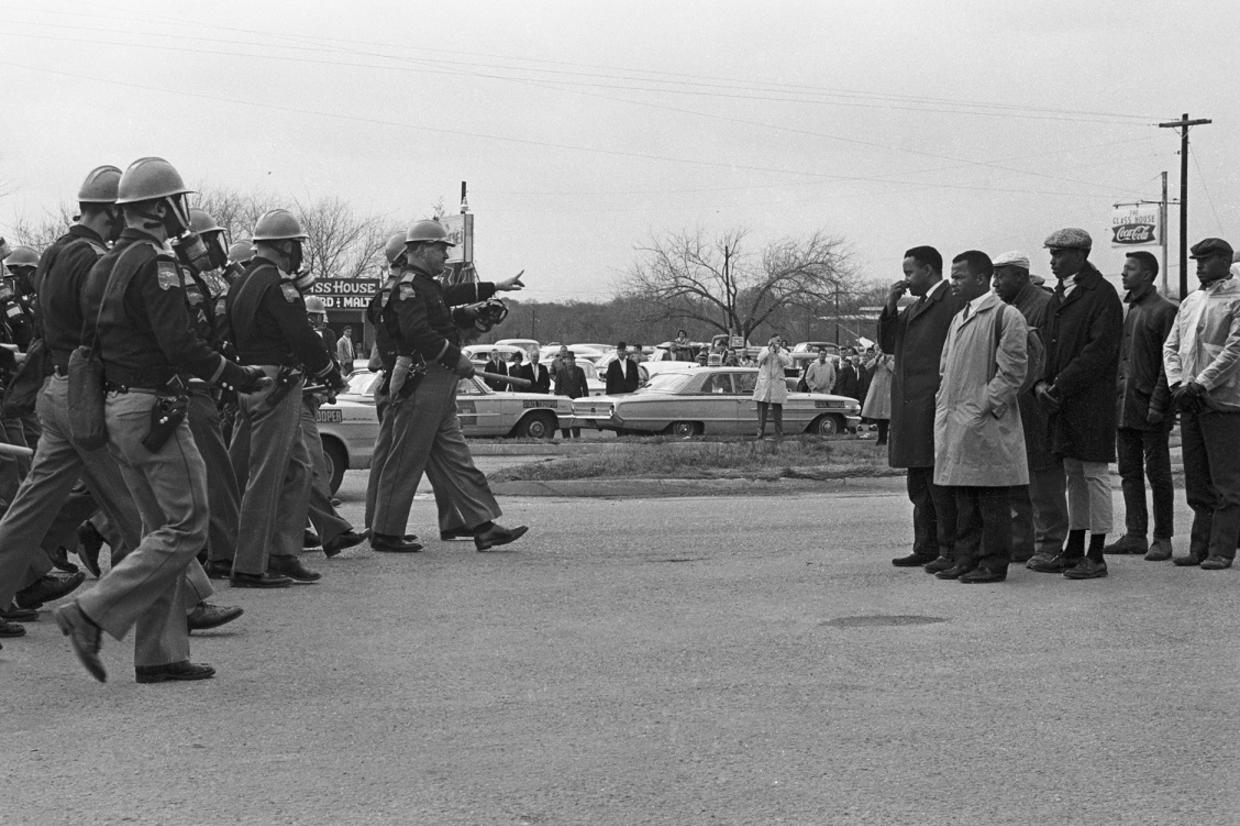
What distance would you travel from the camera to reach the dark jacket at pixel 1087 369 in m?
9.45

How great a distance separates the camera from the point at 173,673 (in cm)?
666

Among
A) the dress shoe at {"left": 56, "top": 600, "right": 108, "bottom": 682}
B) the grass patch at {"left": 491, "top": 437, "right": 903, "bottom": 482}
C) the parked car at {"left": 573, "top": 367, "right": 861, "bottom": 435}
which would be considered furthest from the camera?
the parked car at {"left": 573, "top": 367, "right": 861, "bottom": 435}

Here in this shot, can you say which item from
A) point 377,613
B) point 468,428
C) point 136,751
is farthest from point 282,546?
point 468,428

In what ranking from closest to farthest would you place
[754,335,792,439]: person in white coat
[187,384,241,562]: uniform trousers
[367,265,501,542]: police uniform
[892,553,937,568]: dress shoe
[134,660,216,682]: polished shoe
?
[134,660,216,682]: polished shoe
[187,384,241,562]: uniform trousers
[892,553,937,568]: dress shoe
[367,265,501,542]: police uniform
[754,335,792,439]: person in white coat

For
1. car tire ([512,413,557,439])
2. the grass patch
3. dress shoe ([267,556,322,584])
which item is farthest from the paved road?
car tire ([512,413,557,439])

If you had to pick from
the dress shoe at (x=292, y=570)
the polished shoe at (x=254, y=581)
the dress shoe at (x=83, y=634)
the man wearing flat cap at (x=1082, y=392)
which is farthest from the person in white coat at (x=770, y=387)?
the dress shoe at (x=83, y=634)

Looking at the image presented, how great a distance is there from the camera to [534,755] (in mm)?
5520

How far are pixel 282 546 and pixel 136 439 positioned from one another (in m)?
3.02

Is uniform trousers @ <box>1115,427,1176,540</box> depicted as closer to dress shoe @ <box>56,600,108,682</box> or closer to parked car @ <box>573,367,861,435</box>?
dress shoe @ <box>56,600,108,682</box>

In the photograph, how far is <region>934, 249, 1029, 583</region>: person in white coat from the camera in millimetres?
9094

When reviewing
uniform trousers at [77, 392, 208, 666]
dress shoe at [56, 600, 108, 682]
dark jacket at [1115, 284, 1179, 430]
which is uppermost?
dark jacket at [1115, 284, 1179, 430]

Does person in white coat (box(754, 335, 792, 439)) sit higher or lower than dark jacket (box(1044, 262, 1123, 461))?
lower

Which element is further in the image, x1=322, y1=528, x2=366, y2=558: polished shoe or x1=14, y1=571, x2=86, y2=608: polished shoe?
x1=322, y1=528, x2=366, y2=558: polished shoe

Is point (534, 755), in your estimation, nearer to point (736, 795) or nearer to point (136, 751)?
point (736, 795)
